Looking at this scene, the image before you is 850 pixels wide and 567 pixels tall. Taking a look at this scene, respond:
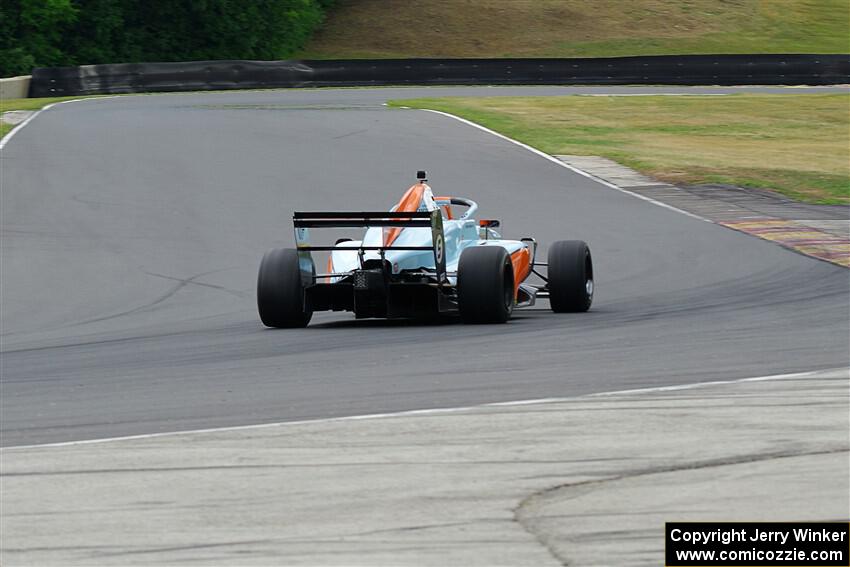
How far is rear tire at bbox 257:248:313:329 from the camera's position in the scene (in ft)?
40.5

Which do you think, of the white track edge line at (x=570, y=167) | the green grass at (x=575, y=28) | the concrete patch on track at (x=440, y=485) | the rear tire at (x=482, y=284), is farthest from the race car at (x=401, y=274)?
the green grass at (x=575, y=28)

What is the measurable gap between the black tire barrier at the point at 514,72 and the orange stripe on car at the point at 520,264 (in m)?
33.5

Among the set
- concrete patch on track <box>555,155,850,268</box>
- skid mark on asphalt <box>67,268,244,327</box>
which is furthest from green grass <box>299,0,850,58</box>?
skid mark on asphalt <box>67,268,244,327</box>

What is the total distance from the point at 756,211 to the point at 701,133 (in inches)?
455

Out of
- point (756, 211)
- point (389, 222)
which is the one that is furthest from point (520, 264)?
point (756, 211)

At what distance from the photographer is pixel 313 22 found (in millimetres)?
68938

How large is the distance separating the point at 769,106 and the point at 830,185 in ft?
47.8

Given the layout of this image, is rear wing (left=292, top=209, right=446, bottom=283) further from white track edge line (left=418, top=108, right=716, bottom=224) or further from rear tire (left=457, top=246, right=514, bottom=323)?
white track edge line (left=418, top=108, right=716, bottom=224)

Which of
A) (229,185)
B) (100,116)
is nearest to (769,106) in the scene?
(100,116)

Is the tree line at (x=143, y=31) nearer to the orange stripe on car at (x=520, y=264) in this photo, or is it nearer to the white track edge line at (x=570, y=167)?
the white track edge line at (x=570, y=167)

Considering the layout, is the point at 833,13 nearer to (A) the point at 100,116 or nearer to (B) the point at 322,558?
(A) the point at 100,116

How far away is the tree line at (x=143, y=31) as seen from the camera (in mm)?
55219

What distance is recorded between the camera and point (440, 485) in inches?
249

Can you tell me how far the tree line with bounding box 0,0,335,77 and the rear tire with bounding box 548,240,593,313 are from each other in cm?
4368
